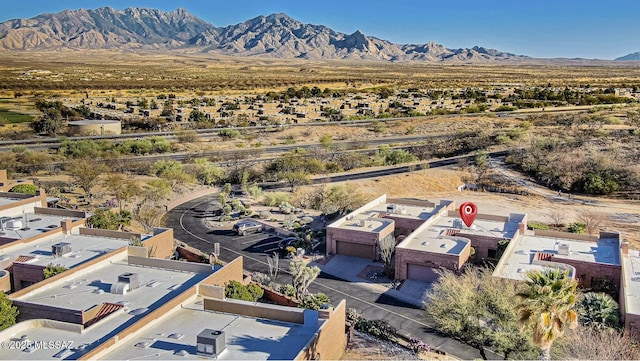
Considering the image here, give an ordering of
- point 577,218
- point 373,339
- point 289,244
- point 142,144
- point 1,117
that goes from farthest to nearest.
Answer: point 1,117 → point 142,144 → point 577,218 → point 289,244 → point 373,339

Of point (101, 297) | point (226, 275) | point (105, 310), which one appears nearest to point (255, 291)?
point (226, 275)

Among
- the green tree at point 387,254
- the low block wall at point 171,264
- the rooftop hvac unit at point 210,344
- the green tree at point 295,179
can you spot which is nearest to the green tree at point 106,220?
the low block wall at point 171,264

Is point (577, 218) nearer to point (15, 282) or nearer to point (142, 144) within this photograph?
point (15, 282)

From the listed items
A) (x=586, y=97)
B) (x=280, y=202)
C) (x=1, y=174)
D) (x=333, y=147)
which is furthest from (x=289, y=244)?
(x=586, y=97)

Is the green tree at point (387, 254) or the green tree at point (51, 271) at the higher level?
the green tree at point (51, 271)

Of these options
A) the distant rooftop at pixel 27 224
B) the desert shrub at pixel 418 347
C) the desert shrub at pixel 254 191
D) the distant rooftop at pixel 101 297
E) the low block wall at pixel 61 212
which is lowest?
the desert shrub at pixel 418 347

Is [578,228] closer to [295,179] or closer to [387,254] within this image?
[387,254]

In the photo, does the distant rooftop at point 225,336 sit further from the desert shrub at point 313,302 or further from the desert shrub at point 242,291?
the desert shrub at point 313,302
